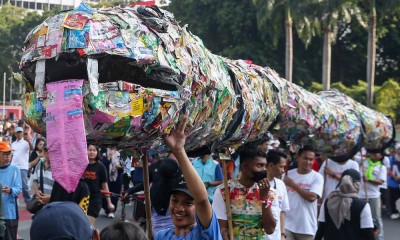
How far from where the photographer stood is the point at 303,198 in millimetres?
7668

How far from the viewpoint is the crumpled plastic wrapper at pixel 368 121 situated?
980cm

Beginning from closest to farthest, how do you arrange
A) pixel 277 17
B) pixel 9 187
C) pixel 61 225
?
pixel 61 225, pixel 9 187, pixel 277 17

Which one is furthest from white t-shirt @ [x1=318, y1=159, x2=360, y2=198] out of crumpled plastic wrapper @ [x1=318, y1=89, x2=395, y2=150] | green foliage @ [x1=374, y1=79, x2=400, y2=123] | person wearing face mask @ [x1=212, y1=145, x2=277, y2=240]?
green foliage @ [x1=374, y1=79, x2=400, y2=123]

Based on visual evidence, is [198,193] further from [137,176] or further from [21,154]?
[21,154]

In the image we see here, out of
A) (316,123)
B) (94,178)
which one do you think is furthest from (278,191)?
(94,178)

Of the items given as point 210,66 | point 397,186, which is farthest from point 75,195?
point 397,186

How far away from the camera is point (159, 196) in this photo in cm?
591

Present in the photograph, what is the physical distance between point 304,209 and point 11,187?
3.36m

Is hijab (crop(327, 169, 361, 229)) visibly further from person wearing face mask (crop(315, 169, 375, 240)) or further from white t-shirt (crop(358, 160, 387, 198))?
white t-shirt (crop(358, 160, 387, 198))

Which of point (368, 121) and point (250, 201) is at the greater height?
point (368, 121)

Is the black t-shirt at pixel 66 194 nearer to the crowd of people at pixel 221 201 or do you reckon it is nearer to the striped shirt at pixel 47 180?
the crowd of people at pixel 221 201

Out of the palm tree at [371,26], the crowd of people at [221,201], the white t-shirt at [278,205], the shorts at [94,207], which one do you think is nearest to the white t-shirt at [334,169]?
the crowd of people at [221,201]

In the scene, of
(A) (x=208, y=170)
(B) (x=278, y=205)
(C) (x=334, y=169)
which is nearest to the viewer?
(B) (x=278, y=205)

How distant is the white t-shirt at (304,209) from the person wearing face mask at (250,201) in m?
1.74
